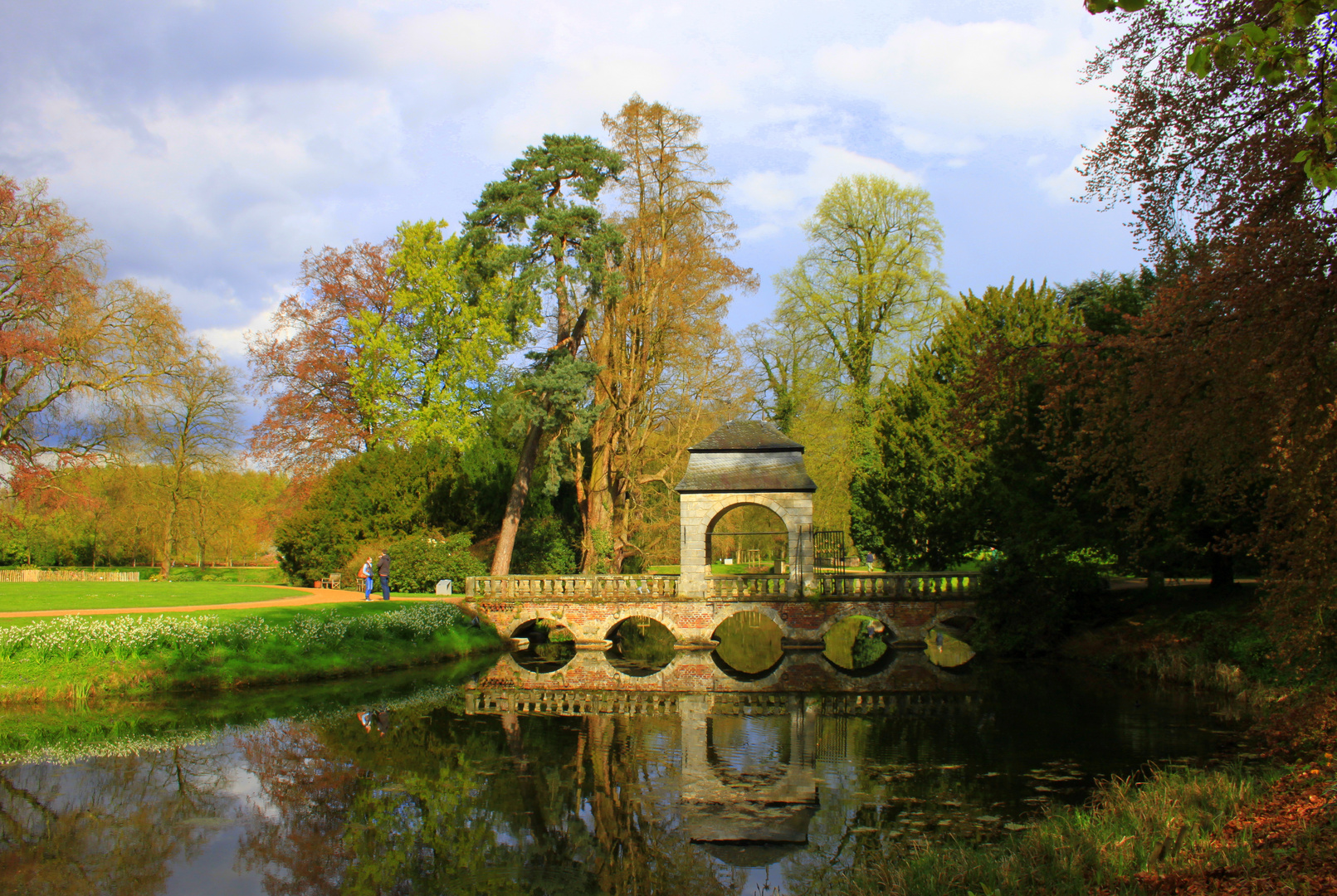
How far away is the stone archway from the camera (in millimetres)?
20047

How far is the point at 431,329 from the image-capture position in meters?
24.8

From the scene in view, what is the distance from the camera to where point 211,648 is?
14578 mm

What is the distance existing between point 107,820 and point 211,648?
7.36 metres

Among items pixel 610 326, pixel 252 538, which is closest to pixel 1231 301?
pixel 610 326

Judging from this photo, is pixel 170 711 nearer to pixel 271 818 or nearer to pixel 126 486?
pixel 271 818

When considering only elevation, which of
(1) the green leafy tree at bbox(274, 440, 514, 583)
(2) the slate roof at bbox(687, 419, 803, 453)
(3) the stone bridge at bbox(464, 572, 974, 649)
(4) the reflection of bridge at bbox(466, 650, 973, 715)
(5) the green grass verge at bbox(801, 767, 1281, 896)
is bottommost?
(4) the reflection of bridge at bbox(466, 650, 973, 715)

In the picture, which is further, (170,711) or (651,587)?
(651,587)

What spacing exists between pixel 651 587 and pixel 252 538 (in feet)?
116

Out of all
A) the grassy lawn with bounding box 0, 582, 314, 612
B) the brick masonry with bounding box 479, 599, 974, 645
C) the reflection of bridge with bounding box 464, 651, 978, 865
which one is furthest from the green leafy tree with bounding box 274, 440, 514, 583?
the reflection of bridge with bounding box 464, 651, 978, 865

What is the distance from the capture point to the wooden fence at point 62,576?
1188 inches

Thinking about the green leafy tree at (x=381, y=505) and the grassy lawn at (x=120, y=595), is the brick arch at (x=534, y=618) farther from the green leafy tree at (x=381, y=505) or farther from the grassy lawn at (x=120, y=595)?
the green leafy tree at (x=381, y=505)

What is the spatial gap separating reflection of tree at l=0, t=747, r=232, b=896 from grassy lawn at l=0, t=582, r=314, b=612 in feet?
29.1

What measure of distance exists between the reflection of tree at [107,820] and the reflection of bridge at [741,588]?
10983 millimetres

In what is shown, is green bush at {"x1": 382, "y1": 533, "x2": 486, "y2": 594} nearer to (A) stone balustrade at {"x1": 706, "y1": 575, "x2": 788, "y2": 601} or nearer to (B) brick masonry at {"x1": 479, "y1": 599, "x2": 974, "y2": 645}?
(B) brick masonry at {"x1": 479, "y1": 599, "x2": 974, "y2": 645}
